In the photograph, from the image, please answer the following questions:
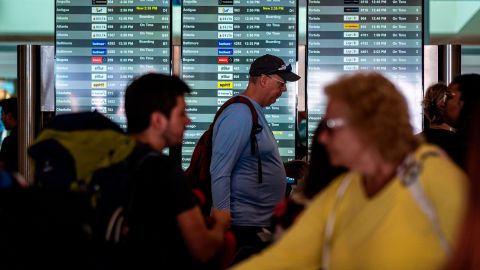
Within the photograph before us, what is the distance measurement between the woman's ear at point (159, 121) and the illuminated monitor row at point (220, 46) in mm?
2358

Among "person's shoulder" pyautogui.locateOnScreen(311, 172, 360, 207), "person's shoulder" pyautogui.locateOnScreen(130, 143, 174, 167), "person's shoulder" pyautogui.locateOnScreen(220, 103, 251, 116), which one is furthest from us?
"person's shoulder" pyautogui.locateOnScreen(220, 103, 251, 116)

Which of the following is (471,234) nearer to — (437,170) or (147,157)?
(437,170)

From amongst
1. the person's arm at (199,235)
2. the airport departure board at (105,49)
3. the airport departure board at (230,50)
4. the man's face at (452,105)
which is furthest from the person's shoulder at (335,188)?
the airport departure board at (105,49)

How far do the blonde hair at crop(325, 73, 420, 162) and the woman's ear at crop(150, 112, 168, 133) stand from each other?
91 cm

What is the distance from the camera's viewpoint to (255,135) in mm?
4551

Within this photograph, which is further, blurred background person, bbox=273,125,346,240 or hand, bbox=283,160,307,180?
hand, bbox=283,160,307,180

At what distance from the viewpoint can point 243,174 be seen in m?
4.58

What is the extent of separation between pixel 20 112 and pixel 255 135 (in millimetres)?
1724

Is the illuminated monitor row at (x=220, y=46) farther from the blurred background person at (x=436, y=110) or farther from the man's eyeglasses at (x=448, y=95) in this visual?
the man's eyeglasses at (x=448, y=95)

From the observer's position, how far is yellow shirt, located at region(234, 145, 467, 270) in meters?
2.21

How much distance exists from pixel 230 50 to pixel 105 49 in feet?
2.68

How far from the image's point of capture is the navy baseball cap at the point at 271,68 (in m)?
4.79

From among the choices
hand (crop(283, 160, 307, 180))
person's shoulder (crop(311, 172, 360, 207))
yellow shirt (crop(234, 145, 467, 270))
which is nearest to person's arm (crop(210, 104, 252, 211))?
hand (crop(283, 160, 307, 180))

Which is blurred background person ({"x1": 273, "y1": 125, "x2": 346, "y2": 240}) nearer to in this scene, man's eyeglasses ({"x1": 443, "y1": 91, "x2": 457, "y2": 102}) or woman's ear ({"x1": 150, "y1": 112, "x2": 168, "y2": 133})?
woman's ear ({"x1": 150, "y1": 112, "x2": 168, "y2": 133})
